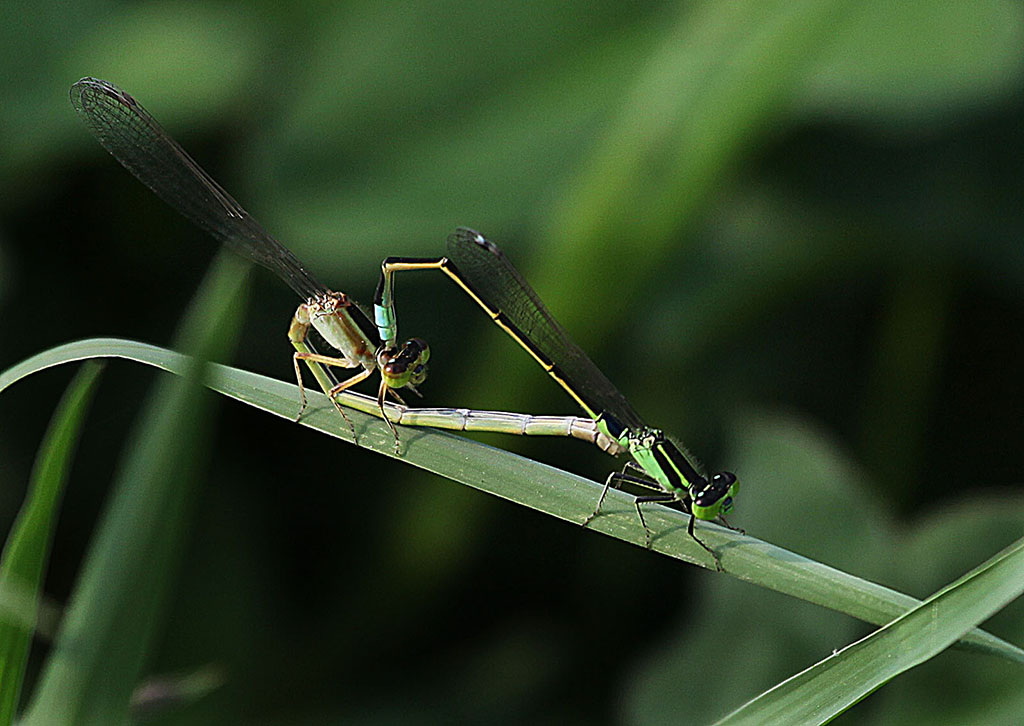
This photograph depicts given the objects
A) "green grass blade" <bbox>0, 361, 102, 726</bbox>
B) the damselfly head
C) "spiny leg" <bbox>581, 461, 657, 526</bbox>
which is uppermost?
the damselfly head

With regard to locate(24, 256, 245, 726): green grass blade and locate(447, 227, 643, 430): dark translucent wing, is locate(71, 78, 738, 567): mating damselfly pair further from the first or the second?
locate(24, 256, 245, 726): green grass blade

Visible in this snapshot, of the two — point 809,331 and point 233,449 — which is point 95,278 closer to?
point 233,449

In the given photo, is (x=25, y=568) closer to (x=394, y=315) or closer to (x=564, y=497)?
(x=564, y=497)

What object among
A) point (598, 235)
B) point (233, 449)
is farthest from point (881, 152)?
point (233, 449)

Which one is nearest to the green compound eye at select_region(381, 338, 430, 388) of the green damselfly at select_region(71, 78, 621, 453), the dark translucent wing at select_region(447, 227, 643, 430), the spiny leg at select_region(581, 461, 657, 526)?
the green damselfly at select_region(71, 78, 621, 453)

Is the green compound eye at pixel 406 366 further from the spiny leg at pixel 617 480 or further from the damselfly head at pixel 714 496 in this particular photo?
the damselfly head at pixel 714 496

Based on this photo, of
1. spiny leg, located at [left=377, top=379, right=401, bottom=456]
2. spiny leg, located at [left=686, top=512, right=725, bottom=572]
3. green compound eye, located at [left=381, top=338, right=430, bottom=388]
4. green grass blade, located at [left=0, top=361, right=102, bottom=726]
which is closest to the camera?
green grass blade, located at [left=0, top=361, right=102, bottom=726]
